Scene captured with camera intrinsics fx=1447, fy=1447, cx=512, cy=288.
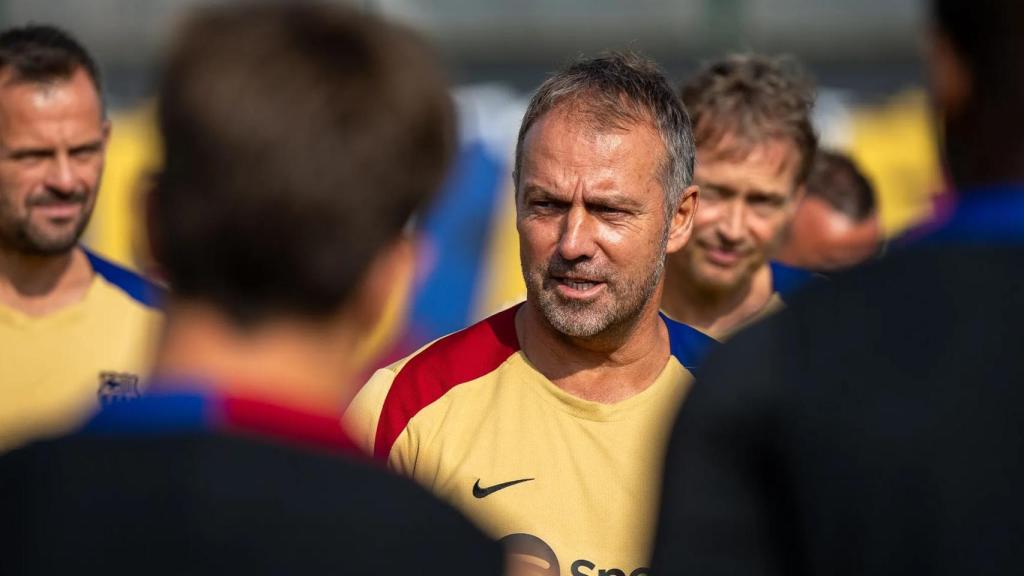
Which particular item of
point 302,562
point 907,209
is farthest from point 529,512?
point 907,209

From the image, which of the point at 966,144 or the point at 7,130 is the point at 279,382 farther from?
the point at 7,130

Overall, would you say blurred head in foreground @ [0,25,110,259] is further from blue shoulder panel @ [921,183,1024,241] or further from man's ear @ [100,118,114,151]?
blue shoulder panel @ [921,183,1024,241]

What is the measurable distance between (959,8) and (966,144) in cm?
17

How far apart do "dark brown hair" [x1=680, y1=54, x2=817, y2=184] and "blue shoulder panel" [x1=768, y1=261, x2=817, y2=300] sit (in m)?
0.31

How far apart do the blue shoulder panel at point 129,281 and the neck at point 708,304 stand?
1772mm

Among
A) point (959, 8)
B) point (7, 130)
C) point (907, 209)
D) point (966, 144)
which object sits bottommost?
point (907, 209)

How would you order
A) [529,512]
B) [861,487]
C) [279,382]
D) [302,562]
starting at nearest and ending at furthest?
[302,562], [279,382], [861,487], [529,512]

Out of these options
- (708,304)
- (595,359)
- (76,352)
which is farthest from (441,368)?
(76,352)

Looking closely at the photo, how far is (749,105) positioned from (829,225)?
178cm

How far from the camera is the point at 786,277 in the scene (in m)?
5.09

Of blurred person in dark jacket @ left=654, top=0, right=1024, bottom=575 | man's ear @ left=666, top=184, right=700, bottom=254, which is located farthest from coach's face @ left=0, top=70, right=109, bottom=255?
blurred person in dark jacket @ left=654, top=0, right=1024, bottom=575

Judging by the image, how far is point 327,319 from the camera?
1581 mm

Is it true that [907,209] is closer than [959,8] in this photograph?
No

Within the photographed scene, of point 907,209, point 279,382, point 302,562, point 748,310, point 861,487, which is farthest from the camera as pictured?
point 907,209
